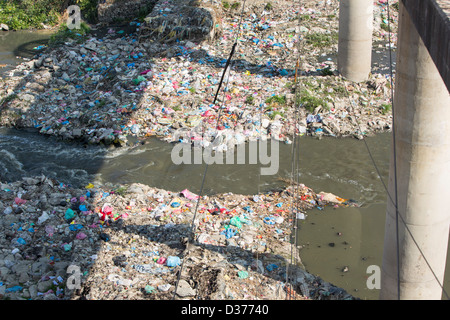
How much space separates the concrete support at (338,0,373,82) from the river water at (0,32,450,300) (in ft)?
7.02

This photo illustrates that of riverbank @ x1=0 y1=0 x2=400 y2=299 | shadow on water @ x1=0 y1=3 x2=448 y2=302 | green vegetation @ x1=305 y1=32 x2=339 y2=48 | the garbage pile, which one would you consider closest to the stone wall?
riverbank @ x1=0 y1=0 x2=400 y2=299

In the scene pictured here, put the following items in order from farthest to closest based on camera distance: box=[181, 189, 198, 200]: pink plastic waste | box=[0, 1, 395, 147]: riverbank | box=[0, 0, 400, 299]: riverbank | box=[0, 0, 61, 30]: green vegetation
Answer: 1. box=[0, 0, 61, 30]: green vegetation
2. box=[0, 1, 395, 147]: riverbank
3. box=[181, 189, 198, 200]: pink plastic waste
4. box=[0, 0, 400, 299]: riverbank

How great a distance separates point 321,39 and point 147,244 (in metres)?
8.98

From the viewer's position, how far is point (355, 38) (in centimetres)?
1194

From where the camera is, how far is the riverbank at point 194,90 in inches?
427

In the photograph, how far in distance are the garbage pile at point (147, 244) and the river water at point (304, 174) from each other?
1.26 feet

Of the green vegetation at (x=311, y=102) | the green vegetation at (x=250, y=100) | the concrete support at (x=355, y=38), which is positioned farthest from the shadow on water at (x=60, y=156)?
the concrete support at (x=355, y=38)

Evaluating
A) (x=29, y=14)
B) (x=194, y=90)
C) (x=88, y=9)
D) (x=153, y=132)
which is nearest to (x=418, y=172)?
(x=153, y=132)

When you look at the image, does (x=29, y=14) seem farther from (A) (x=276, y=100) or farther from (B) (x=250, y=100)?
(A) (x=276, y=100)

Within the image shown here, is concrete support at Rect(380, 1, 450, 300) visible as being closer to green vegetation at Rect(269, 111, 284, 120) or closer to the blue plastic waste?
the blue plastic waste

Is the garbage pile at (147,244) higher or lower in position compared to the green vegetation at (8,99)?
lower

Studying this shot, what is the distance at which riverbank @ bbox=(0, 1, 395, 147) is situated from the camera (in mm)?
10844

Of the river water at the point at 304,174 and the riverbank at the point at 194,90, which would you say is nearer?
the river water at the point at 304,174

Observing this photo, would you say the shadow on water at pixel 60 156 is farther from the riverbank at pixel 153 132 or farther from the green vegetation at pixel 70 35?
the green vegetation at pixel 70 35
